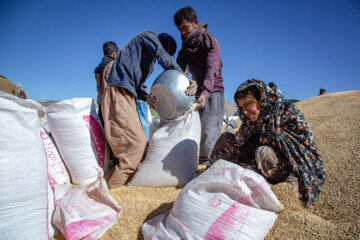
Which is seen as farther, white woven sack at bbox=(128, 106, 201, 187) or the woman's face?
white woven sack at bbox=(128, 106, 201, 187)

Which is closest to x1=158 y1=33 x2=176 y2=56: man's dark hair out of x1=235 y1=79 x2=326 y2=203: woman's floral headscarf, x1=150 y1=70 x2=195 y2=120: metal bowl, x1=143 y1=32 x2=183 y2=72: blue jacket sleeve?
x1=143 y1=32 x2=183 y2=72: blue jacket sleeve

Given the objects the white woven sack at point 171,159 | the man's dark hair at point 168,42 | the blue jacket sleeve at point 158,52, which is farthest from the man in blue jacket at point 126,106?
the man's dark hair at point 168,42

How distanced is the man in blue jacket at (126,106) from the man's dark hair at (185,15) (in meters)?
0.40

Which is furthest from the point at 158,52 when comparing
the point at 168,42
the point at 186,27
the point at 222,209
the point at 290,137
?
the point at 222,209

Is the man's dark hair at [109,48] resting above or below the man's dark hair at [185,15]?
below

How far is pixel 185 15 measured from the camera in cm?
209

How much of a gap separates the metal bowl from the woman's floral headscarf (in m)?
0.46

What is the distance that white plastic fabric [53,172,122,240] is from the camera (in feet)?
3.66

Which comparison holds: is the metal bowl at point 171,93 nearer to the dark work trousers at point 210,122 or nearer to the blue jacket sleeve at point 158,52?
the blue jacket sleeve at point 158,52

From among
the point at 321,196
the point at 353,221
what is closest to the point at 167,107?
the point at 321,196

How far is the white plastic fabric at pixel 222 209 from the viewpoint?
920 millimetres

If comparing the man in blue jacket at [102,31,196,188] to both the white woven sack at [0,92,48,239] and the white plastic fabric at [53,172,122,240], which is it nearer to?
the white plastic fabric at [53,172,122,240]

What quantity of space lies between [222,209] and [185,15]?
6.14 ft

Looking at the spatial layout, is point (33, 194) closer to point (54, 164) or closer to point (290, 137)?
point (54, 164)
